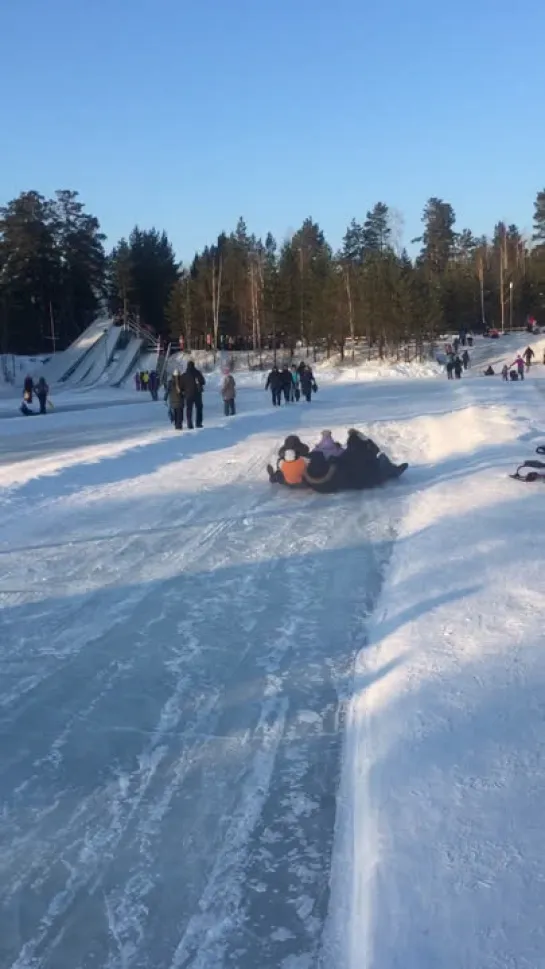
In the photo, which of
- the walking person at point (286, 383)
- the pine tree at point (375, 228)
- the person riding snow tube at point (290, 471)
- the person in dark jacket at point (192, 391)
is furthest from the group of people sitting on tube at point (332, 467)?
the pine tree at point (375, 228)

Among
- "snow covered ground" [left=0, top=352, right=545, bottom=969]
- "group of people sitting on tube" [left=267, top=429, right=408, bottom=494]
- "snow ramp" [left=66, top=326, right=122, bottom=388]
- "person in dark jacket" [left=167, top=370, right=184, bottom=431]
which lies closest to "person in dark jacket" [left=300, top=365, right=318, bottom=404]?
"person in dark jacket" [left=167, top=370, right=184, bottom=431]

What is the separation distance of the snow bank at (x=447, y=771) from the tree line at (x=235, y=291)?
5660cm

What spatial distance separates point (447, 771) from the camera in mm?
4227

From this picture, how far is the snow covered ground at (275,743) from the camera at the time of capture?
3.32 metres

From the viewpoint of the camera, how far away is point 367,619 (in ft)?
22.7

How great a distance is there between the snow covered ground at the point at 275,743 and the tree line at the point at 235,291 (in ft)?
182

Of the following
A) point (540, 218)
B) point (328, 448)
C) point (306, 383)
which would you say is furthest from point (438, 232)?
point (328, 448)

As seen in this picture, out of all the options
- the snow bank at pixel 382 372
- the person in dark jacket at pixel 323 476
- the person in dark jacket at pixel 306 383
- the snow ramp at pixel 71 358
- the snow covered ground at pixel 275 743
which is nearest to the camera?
the snow covered ground at pixel 275 743

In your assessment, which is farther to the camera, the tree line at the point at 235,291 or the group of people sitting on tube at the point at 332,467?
the tree line at the point at 235,291

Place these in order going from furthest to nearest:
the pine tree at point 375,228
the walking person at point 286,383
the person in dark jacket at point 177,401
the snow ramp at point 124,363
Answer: the pine tree at point 375,228, the snow ramp at point 124,363, the walking person at point 286,383, the person in dark jacket at point 177,401

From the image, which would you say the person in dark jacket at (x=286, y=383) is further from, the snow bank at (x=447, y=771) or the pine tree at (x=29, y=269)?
the pine tree at (x=29, y=269)

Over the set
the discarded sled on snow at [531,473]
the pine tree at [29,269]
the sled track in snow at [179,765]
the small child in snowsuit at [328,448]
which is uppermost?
the pine tree at [29,269]

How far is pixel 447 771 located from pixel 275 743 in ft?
3.35

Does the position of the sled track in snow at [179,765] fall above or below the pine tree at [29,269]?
below
